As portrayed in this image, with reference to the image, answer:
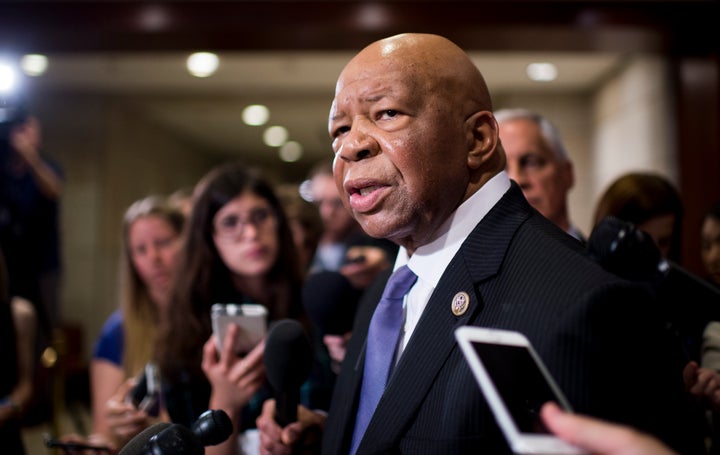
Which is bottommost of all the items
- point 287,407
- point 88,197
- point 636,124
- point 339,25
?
point 287,407

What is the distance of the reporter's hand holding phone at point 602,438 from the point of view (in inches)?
26.2

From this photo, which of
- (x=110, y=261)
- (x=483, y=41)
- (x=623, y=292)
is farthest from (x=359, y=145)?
(x=110, y=261)

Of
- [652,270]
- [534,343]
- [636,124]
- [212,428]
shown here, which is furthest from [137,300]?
[636,124]

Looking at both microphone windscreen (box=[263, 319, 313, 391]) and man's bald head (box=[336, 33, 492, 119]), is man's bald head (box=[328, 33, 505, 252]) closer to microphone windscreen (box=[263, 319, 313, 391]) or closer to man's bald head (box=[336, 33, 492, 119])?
man's bald head (box=[336, 33, 492, 119])

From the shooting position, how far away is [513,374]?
0.76 meters

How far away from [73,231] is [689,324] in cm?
717

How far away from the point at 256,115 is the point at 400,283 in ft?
23.4

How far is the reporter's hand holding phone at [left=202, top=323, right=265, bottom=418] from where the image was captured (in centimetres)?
158

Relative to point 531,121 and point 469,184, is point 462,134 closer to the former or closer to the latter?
point 469,184

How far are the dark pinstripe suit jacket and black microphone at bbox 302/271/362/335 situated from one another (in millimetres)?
585

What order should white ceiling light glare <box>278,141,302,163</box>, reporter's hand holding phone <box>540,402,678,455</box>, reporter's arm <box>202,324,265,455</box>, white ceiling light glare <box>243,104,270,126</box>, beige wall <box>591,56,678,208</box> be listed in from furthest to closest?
white ceiling light glare <box>278,141,302,163</box> → white ceiling light glare <box>243,104,270,126</box> → beige wall <box>591,56,678,208</box> → reporter's arm <box>202,324,265,455</box> → reporter's hand holding phone <box>540,402,678,455</box>

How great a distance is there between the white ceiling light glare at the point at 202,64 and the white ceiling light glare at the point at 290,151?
3256 millimetres

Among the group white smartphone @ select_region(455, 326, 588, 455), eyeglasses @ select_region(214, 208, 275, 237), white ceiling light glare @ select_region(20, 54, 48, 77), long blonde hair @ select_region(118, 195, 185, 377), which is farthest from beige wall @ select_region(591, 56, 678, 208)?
white ceiling light glare @ select_region(20, 54, 48, 77)

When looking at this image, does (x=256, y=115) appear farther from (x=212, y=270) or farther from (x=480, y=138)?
(x=480, y=138)
